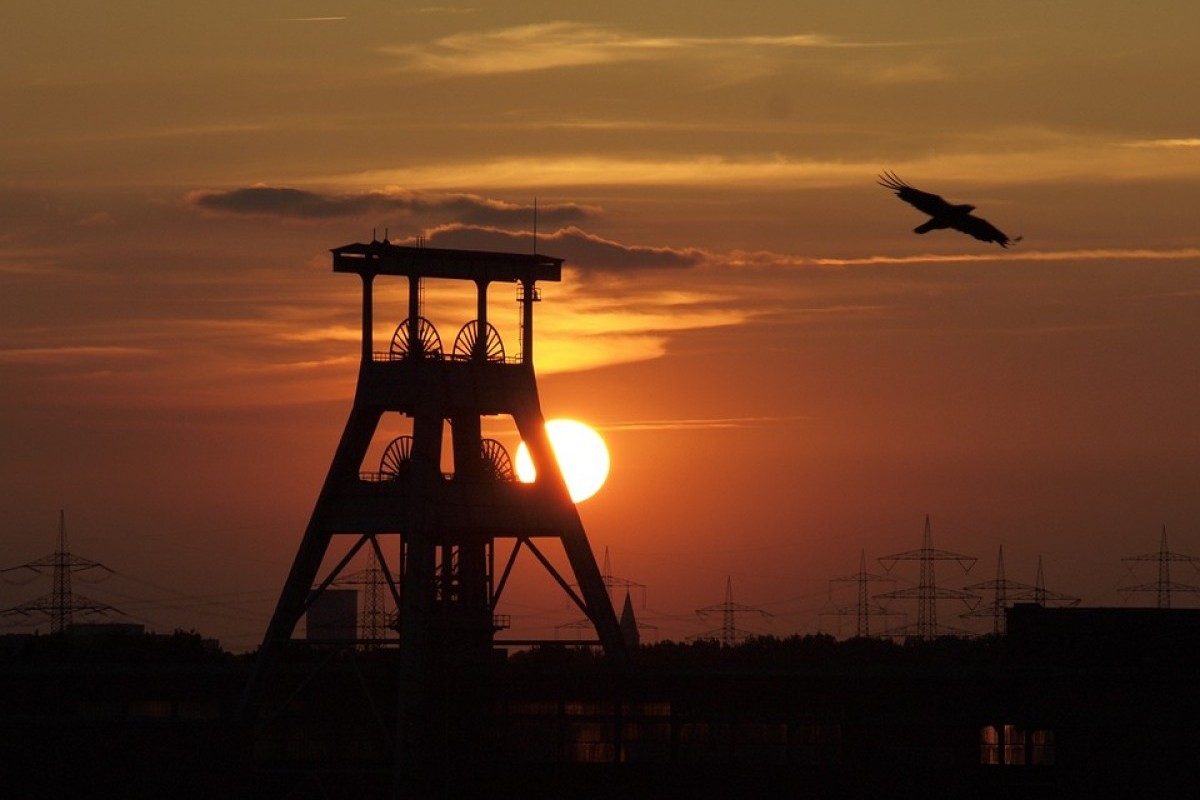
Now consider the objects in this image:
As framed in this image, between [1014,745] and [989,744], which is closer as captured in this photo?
[1014,745]

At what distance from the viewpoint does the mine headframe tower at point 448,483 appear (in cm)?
8825

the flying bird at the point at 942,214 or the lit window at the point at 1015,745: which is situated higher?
the flying bird at the point at 942,214

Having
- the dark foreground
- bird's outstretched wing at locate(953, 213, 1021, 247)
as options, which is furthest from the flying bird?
the dark foreground

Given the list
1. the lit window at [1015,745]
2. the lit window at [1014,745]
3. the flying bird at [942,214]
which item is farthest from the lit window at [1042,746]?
the flying bird at [942,214]

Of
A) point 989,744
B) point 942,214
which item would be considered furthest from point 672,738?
point 942,214

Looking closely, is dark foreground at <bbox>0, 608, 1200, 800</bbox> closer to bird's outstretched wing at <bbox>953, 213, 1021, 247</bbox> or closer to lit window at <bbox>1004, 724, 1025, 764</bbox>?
lit window at <bbox>1004, 724, 1025, 764</bbox>

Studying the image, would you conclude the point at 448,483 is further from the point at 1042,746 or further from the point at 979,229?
the point at 979,229

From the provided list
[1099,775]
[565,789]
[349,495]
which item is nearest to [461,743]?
[565,789]

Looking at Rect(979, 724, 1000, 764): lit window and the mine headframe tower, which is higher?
the mine headframe tower

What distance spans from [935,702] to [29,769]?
33.1 m

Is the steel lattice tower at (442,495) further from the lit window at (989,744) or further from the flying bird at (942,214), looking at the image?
the flying bird at (942,214)

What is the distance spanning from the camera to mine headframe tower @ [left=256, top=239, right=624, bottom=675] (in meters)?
88.2

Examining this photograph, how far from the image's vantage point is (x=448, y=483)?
292 feet

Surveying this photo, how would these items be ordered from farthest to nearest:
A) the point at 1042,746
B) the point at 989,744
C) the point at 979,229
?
Answer: the point at 989,744 → the point at 1042,746 → the point at 979,229
